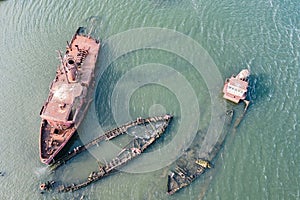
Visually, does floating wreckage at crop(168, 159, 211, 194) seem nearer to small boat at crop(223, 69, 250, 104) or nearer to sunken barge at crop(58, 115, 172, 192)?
sunken barge at crop(58, 115, 172, 192)

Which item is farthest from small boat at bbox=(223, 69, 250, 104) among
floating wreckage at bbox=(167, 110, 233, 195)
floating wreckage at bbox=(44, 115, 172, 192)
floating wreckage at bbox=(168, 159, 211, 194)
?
floating wreckage at bbox=(168, 159, 211, 194)

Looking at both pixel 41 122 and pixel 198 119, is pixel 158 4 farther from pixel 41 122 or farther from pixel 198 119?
pixel 41 122

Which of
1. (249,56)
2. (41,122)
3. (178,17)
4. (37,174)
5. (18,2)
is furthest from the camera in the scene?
(18,2)

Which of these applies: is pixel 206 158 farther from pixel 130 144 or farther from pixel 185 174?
pixel 130 144

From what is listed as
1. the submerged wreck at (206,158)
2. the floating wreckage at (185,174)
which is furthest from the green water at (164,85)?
the submerged wreck at (206,158)

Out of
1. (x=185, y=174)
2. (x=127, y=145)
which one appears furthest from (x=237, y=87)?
(x=127, y=145)

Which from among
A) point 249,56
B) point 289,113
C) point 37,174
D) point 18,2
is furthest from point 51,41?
point 289,113
